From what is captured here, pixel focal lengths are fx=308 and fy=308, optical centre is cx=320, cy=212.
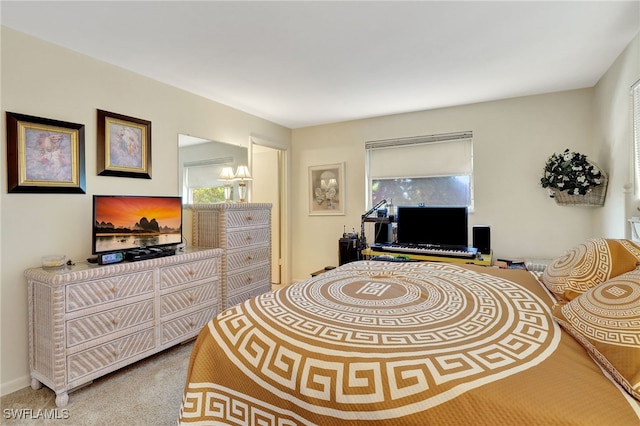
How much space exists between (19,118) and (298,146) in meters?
3.22

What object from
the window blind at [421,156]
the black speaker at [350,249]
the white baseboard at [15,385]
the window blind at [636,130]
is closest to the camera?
the white baseboard at [15,385]

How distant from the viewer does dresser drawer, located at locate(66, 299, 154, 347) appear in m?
1.97

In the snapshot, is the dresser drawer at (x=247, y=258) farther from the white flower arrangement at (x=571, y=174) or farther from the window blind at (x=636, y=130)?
the window blind at (x=636, y=130)

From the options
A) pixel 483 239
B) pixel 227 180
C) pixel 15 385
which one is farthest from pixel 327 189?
pixel 15 385

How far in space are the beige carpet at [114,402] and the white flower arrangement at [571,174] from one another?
3731 mm

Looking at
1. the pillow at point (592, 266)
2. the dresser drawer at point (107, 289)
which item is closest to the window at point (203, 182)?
the dresser drawer at point (107, 289)

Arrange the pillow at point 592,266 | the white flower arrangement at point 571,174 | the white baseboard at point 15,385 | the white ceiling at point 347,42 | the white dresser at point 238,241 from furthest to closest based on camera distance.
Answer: the white dresser at point 238,241 → the white flower arrangement at point 571,174 → the white baseboard at point 15,385 → the white ceiling at point 347,42 → the pillow at point 592,266

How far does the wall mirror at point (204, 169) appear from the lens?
3.17 m

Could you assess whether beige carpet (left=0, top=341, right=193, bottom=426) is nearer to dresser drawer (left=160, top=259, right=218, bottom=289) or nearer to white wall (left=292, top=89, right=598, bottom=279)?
dresser drawer (left=160, top=259, right=218, bottom=289)

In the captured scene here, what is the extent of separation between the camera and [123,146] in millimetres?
2645

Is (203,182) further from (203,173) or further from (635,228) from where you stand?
(635,228)

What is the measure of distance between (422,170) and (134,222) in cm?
324

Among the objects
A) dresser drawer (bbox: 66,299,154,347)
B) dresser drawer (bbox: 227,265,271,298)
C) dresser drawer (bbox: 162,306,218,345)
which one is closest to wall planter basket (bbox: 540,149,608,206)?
dresser drawer (bbox: 227,265,271,298)

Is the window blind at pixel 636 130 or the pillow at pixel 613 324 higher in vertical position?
the window blind at pixel 636 130
